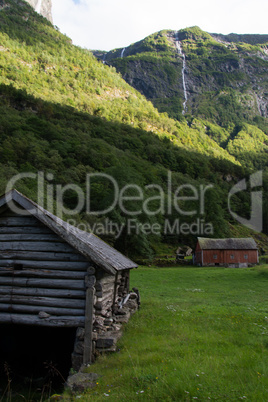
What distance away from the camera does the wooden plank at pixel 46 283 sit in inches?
392

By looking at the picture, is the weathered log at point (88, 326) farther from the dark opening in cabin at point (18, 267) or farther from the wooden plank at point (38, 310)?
the dark opening in cabin at point (18, 267)

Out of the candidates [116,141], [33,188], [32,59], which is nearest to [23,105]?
[116,141]

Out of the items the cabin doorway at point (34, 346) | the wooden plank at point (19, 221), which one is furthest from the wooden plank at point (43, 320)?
the wooden plank at point (19, 221)

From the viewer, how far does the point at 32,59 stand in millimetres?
182750

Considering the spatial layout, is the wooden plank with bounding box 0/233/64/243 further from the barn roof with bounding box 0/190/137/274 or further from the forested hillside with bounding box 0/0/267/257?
the forested hillside with bounding box 0/0/267/257

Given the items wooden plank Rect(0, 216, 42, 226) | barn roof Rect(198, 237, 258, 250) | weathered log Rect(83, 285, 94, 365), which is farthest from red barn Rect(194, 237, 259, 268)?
wooden plank Rect(0, 216, 42, 226)

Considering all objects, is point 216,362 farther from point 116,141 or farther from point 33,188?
point 116,141

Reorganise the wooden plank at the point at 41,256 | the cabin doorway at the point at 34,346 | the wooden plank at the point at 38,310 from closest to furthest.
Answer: the wooden plank at the point at 38,310, the wooden plank at the point at 41,256, the cabin doorway at the point at 34,346

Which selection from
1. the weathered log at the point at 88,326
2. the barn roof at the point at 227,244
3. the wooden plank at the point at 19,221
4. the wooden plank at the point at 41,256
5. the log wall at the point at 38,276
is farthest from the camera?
the barn roof at the point at 227,244

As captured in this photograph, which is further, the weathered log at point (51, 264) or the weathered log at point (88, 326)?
the weathered log at point (51, 264)

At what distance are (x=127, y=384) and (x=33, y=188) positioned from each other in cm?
5581

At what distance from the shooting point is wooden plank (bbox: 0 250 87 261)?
10172mm

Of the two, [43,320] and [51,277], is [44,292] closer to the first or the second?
[51,277]

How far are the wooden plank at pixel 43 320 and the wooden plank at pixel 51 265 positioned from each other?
→ 5.30ft
